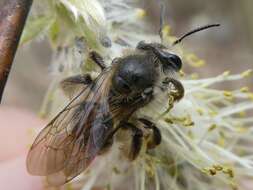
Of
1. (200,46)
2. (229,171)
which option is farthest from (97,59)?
(200,46)

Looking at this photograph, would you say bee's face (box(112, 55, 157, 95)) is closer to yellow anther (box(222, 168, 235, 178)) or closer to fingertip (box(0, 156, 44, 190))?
yellow anther (box(222, 168, 235, 178))

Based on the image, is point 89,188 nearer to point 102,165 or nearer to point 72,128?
point 102,165

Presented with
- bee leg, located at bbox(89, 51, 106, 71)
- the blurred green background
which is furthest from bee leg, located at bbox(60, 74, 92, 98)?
the blurred green background

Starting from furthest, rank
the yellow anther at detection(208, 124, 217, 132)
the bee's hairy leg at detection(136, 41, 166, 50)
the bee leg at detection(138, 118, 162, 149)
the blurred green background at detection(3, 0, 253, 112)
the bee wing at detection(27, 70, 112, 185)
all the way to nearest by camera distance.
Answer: the blurred green background at detection(3, 0, 253, 112) < the yellow anther at detection(208, 124, 217, 132) < the bee leg at detection(138, 118, 162, 149) < the bee's hairy leg at detection(136, 41, 166, 50) < the bee wing at detection(27, 70, 112, 185)

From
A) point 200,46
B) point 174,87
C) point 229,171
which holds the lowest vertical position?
point 200,46

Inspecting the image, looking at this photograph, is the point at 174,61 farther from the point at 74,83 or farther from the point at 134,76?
the point at 74,83
